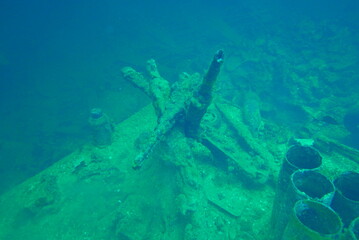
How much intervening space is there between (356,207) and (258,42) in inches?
564

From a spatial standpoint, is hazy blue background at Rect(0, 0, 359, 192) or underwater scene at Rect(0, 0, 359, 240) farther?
hazy blue background at Rect(0, 0, 359, 192)

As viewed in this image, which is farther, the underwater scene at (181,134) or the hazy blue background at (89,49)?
the hazy blue background at (89,49)

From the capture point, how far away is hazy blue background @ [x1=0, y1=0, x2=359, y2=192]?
868 centimetres

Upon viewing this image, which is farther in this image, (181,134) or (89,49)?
(89,49)

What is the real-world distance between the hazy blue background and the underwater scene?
0.30 feet

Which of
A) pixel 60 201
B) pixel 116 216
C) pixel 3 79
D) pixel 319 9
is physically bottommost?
pixel 3 79

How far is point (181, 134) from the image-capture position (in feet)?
18.6

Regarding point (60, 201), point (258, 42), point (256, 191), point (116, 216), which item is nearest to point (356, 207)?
point (256, 191)

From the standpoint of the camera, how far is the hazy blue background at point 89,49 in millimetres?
8680

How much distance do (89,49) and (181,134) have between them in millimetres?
12709

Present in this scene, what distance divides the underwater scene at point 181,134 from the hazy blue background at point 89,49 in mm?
90

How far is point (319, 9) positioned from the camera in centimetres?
2291

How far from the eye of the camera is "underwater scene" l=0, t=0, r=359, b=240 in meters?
4.52

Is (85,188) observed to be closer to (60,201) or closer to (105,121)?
(60,201)
